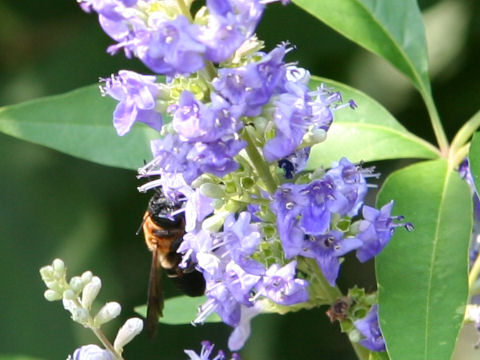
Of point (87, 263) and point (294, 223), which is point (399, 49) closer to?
point (294, 223)

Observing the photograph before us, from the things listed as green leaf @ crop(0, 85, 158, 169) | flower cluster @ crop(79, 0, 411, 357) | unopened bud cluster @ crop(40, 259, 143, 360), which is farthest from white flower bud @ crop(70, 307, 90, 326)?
green leaf @ crop(0, 85, 158, 169)

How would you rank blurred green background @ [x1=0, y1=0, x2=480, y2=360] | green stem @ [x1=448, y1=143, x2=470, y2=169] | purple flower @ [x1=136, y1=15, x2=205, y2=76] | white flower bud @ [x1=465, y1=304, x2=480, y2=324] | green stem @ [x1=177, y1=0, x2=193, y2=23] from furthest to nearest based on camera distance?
blurred green background @ [x1=0, y1=0, x2=480, y2=360], green stem @ [x1=448, y1=143, x2=470, y2=169], white flower bud @ [x1=465, y1=304, x2=480, y2=324], green stem @ [x1=177, y1=0, x2=193, y2=23], purple flower @ [x1=136, y1=15, x2=205, y2=76]

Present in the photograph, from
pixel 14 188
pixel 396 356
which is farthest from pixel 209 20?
pixel 14 188

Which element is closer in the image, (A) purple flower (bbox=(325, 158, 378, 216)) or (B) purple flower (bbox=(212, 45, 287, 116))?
(B) purple flower (bbox=(212, 45, 287, 116))

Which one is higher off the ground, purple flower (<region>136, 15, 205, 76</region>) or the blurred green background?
purple flower (<region>136, 15, 205, 76</region>)

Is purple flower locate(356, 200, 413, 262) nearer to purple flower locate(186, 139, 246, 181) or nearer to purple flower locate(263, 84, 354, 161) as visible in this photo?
purple flower locate(263, 84, 354, 161)

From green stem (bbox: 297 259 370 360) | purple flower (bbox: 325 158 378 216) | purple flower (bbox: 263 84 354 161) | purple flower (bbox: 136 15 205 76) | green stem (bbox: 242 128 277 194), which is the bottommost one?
green stem (bbox: 297 259 370 360)
